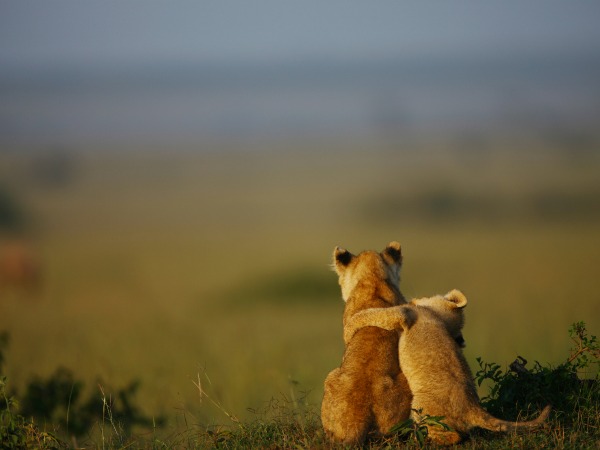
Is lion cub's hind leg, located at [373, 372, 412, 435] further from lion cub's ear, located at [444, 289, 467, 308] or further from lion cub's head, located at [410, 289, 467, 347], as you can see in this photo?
lion cub's ear, located at [444, 289, 467, 308]

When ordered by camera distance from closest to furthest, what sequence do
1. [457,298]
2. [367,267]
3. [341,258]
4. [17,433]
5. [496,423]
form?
1. [496,423]
2. [17,433]
3. [457,298]
4. [367,267]
5. [341,258]

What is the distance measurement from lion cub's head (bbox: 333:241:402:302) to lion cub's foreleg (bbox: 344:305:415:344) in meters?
0.66

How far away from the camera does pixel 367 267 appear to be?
312 inches

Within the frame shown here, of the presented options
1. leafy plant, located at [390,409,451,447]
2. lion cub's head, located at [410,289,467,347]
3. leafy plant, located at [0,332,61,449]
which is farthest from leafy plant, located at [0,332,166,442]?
leafy plant, located at [390,409,451,447]

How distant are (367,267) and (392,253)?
0.35 m

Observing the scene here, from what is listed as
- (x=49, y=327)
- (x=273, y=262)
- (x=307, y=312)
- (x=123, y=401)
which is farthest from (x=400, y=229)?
(x=123, y=401)

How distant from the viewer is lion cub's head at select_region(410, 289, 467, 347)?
7.39m

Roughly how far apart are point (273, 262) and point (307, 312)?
1159cm

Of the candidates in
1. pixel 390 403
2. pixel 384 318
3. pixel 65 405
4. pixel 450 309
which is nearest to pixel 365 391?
pixel 390 403

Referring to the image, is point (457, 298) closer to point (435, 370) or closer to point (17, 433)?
point (435, 370)

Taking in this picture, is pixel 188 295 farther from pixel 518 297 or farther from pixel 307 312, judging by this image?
pixel 518 297

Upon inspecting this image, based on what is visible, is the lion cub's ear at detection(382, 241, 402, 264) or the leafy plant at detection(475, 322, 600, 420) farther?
the lion cub's ear at detection(382, 241, 402, 264)

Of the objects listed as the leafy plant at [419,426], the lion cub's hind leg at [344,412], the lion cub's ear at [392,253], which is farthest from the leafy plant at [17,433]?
the lion cub's ear at [392,253]

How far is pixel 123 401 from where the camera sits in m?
10.3
